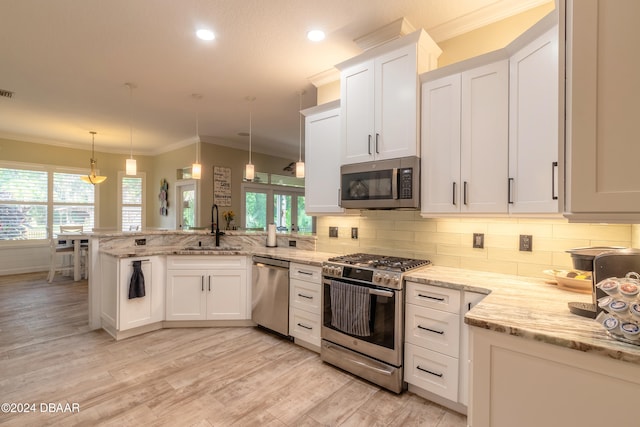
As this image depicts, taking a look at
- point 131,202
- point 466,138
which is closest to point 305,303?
point 466,138

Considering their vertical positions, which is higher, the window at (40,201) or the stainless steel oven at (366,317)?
the window at (40,201)

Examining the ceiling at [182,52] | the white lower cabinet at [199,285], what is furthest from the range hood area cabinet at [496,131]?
the white lower cabinet at [199,285]

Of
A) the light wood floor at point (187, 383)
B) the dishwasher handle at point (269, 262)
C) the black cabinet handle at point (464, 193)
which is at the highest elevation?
the black cabinet handle at point (464, 193)

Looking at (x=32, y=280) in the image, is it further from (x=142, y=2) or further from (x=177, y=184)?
(x=142, y=2)

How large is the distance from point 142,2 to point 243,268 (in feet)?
8.41

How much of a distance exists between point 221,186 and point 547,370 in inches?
247

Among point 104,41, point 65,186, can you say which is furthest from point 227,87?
point 65,186

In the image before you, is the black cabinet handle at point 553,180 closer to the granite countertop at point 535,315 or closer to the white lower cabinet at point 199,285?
the granite countertop at point 535,315

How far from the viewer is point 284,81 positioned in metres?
3.64

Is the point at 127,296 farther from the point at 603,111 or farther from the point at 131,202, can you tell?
the point at 131,202

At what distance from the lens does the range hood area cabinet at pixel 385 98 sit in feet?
7.93

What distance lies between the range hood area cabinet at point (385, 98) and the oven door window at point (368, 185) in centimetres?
14

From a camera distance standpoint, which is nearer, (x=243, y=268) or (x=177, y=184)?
(x=243, y=268)

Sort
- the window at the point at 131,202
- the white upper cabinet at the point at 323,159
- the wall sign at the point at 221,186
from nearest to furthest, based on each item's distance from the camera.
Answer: the white upper cabinet at the point at 323,159 → the wall sign at the point at 221,186 → the window at the point at 131,202
